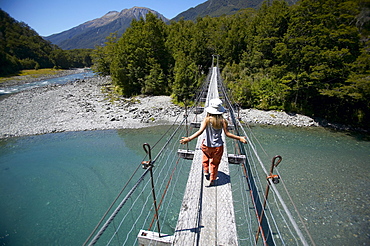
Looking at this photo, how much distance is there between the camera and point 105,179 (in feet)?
20.2

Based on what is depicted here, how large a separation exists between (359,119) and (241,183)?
30.8 feet

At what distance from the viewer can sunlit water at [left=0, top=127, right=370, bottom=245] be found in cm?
439

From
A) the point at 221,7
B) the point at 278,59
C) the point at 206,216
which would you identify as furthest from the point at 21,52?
the point at 221,7

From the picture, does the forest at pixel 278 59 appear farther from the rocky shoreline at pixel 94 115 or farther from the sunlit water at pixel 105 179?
the sunlit water at pixel 105 179

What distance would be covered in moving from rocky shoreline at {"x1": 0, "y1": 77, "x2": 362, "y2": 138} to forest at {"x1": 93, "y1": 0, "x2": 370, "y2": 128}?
1.33 m

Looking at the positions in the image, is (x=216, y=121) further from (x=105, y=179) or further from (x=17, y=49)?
(x=17, y=49)

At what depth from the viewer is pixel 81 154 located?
25.8ft

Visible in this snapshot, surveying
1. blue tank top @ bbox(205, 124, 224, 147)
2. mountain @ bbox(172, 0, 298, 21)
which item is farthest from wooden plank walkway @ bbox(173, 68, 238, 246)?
mountain @ bbox(172, 0, 298, 21)

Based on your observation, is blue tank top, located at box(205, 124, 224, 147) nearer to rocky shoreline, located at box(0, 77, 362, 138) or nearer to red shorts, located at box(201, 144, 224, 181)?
red shorts, located at box(201, 144, 224, 181)

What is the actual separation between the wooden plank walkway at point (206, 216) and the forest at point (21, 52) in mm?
43522

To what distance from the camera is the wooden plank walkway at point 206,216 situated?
1.81 m

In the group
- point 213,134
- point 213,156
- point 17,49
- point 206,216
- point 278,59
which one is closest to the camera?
point 206,216

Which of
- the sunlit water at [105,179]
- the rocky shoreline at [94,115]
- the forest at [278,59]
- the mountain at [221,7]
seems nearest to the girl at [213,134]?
the sunlit water at [105,179]

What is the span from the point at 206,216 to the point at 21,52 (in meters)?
57.7
